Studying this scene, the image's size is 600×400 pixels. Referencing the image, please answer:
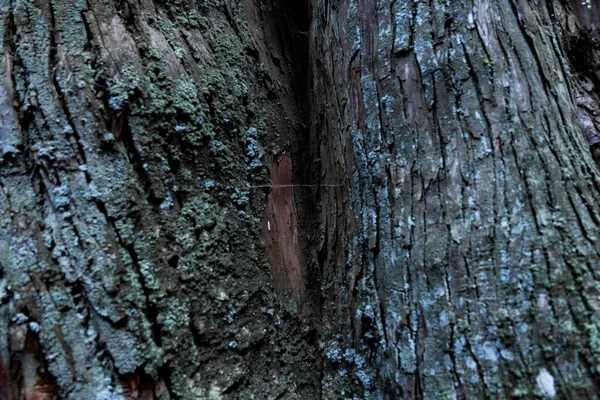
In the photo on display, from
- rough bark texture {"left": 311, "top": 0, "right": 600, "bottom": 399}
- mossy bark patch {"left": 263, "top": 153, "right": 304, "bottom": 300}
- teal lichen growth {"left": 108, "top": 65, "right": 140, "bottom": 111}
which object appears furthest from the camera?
mossy bark patch {"left": 263, "top": 153, "right": 304, "bottom": 300}

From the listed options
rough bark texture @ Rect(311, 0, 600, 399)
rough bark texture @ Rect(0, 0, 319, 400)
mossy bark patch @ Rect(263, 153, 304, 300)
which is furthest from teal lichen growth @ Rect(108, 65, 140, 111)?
rough bark texture @ Rect(311, 0, 600, 399)

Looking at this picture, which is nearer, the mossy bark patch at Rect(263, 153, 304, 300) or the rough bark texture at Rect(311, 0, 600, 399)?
the rough bark texture at Rect(311, 0, 600, 399)

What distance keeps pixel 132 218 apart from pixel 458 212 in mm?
849

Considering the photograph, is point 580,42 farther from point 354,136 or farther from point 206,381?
point 206,381

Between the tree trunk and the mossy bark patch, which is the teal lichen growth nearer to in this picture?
the tree trunk

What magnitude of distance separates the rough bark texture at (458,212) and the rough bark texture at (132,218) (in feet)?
0.87

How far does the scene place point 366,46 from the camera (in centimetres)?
136

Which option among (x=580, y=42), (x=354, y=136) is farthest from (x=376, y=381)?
(x=580, y=42)

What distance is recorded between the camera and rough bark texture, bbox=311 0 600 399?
1.03 m

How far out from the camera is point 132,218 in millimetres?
1146

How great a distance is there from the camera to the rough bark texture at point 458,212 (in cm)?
103

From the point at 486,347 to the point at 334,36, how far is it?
1.05 meters

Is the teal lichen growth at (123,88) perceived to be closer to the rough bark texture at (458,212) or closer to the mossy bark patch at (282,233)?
the mossy bark patch at (282,233)

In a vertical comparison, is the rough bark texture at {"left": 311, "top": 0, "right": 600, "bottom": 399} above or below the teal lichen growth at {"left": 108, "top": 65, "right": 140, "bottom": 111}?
below
